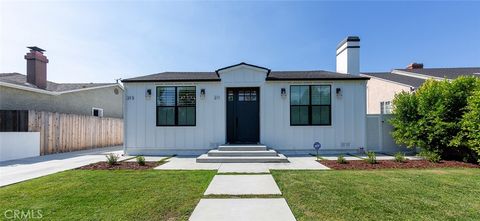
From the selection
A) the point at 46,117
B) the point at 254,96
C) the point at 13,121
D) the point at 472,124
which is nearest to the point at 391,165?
the point at 472,124

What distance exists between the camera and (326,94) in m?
9.44

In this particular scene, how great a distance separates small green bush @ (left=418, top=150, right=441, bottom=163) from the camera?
748 cm

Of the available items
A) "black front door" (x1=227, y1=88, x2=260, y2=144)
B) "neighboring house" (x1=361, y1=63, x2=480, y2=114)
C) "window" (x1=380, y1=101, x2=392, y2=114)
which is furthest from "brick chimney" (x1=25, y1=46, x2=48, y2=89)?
"window" (x1=380, y1=101, x2=392, y2=114)

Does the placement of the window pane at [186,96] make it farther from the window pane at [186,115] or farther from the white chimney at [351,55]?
the white chimney at [351,55]

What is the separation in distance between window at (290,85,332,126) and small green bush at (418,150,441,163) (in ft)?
11.1

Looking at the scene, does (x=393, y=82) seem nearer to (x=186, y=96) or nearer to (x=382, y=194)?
(x=382, y=194)


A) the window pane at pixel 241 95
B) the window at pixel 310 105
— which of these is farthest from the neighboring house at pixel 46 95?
the window at pixel 310 105

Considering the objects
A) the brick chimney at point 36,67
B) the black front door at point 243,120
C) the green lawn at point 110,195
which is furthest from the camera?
the brick chimney at point 36,67

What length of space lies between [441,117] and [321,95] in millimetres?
4044

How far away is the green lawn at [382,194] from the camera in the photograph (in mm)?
3155

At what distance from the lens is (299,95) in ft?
31.0

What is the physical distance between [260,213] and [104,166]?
575 centimetres

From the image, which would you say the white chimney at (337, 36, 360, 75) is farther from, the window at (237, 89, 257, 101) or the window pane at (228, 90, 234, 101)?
the window pane at (228, 90, 234, 101)

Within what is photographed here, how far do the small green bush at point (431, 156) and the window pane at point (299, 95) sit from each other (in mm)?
4498
